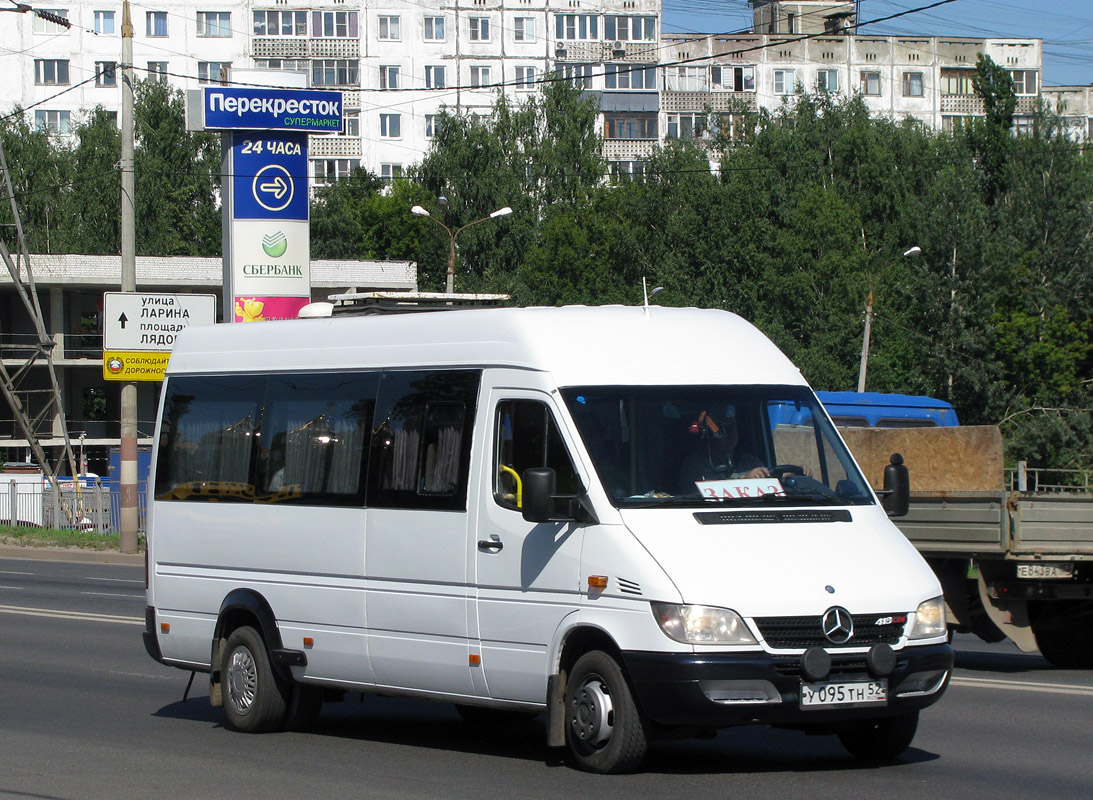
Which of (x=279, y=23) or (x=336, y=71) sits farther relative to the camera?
(x=336, y=71)

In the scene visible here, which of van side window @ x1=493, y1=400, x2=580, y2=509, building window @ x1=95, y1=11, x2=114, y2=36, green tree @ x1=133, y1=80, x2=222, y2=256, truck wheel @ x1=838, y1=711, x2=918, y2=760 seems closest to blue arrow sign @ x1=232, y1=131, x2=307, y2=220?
van side window @ x1=493, y1=400, x2=580, y2=509

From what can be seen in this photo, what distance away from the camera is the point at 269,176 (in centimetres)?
3944

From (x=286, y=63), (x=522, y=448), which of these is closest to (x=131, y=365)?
(x=522, y=448)

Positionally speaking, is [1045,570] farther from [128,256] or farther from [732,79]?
[732,79]

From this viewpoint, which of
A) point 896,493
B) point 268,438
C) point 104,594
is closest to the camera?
point 896,493

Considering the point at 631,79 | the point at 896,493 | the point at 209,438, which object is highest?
the point at 631,79

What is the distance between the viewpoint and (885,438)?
13875mm

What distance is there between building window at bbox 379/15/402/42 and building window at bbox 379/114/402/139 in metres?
4.24

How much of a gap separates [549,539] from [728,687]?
129cm

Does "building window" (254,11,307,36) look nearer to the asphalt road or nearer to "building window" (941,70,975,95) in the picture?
"building window" (941,70,975,95)

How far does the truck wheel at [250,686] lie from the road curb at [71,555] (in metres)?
20.9

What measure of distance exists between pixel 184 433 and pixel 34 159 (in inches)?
2737

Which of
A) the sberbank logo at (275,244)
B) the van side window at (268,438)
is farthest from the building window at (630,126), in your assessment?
the van side window at (268,438)

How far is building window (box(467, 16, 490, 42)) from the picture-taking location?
87.7 metres
